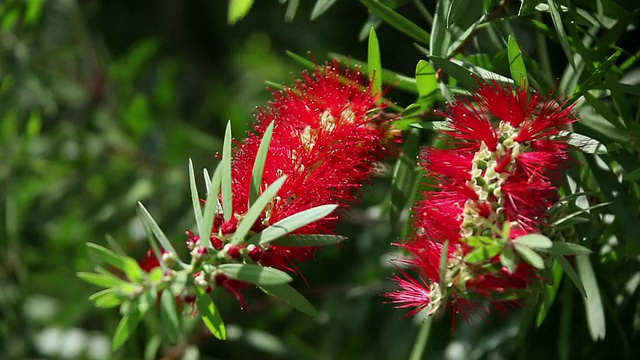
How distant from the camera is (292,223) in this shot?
62cm

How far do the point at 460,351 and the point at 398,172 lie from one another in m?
0.48

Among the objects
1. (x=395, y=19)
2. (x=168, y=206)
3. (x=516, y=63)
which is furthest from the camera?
(x=168, y=206)

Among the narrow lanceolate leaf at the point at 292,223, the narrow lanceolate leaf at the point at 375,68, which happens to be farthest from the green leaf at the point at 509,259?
the narrow lanceolate leaf at the point at 375,68

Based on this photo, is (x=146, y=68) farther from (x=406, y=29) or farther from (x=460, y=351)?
(x=406, y=29)

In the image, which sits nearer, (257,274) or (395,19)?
(257,274)

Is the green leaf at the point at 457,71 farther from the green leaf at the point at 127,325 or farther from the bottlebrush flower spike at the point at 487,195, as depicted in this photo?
the green leaf at the point at 127,325

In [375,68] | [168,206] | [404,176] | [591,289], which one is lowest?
[168,206]

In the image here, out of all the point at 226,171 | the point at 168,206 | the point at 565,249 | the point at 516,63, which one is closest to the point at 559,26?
the point at 516,63

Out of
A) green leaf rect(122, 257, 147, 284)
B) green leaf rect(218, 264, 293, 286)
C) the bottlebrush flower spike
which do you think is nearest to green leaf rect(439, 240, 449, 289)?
the bottlebrush flower spike

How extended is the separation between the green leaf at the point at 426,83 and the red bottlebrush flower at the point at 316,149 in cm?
4

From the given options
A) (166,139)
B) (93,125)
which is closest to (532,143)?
(166,139)

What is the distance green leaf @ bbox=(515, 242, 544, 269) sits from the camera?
0.57 meters

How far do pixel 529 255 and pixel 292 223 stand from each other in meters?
0.17

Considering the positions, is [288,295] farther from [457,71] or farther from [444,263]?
[457,71]
